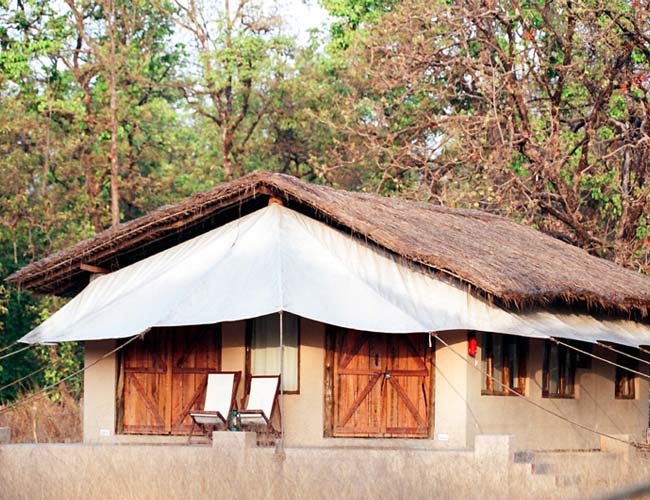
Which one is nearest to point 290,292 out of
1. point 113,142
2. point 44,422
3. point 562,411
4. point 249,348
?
point 249,348

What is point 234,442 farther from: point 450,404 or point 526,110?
point 526,110

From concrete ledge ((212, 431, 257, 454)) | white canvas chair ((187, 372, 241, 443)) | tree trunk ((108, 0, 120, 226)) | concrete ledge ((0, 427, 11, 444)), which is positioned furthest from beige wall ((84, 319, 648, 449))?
tree trunk ((108, 0, 120, 226))

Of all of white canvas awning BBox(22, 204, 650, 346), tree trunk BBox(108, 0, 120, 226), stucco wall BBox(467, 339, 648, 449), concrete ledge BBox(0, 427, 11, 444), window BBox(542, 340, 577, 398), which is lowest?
concrete ledge BBox(0, 427, 11, 444)

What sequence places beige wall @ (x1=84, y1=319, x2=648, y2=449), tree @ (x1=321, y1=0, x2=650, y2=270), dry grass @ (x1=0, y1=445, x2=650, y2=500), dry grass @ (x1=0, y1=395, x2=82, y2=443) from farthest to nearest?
tree @ (x1=321, y1=0, x2=650, y2=270) < dry grass @ (x1=0, y1=395, x2=82, y2=443) < beige wall @ (x1=84, y1=319, x2=648, y2=449) < dry grass @ (x1=0, y1=445, x2=650, y2=500)

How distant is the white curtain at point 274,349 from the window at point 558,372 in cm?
312

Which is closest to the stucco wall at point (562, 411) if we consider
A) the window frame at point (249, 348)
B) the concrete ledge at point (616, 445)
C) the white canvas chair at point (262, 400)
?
the concrete ledge at point (616, 445)

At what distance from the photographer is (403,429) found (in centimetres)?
1284

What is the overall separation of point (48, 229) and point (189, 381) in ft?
40.4

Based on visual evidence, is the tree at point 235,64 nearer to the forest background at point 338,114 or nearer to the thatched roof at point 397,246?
the forest background at point 338,114

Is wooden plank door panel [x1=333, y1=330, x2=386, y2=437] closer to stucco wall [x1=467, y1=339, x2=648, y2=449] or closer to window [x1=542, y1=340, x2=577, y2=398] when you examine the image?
stucco wall [x1=467, y1=339, x2=648, y2=449]

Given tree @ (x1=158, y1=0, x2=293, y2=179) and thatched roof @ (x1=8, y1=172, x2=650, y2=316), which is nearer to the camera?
thatched roof @ (x1=8, y1=172, x2=650, y2=316)

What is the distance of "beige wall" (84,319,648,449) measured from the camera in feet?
41.2

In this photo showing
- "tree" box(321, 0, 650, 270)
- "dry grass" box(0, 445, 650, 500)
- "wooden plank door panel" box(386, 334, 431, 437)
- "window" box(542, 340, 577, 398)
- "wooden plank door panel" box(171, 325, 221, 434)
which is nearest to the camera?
"dry grass" box(0, 445, 650, 500)

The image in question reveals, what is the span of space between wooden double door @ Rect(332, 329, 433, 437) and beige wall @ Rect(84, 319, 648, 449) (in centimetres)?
15
